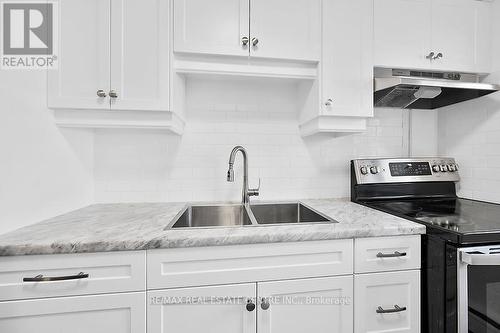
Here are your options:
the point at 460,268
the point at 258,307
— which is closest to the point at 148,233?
the point at 258,307

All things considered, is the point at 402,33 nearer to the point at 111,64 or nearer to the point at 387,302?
the point at 387,302

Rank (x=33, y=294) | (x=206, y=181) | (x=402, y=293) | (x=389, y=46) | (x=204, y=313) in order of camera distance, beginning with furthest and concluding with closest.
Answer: (x=206, y=181)
(x=389, y=46)
(x=402, y=293)
(x=204, y=313)
(x=33, y=294)

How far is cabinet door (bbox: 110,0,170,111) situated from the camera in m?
1.30

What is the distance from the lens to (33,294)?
3.06ft

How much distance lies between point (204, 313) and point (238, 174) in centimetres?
93

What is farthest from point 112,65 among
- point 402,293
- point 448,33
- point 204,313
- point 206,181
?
point 448,33

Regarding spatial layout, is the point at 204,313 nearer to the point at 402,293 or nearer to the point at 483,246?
the point at 402,293

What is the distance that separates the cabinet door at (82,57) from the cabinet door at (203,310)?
99 centimetres

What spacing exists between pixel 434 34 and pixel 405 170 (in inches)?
35.8

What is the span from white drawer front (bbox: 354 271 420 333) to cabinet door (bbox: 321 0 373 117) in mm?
910

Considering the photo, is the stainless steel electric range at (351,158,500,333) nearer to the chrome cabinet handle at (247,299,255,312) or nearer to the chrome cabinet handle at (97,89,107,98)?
the chrome cabinet handle at (247,299,255,312)

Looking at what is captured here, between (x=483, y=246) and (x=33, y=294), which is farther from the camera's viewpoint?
(x=483, y=246)

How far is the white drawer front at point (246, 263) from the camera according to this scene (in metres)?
1.01

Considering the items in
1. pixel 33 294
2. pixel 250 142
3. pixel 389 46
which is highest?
pixel 389 46
